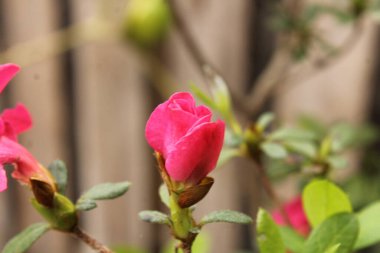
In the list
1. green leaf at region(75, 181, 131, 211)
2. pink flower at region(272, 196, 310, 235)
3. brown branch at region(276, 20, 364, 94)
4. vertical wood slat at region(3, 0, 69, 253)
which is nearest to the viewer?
green leaf at region(75, 181, 131, 211)

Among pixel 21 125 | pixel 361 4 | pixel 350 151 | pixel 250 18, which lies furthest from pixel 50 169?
pixel 250 18

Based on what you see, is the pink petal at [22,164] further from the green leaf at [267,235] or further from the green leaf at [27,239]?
the green leaf at [267,235]

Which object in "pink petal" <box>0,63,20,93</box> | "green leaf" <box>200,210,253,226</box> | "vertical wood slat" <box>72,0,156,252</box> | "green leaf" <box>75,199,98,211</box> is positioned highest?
"pink petal" <box>0,63,20,93</box>

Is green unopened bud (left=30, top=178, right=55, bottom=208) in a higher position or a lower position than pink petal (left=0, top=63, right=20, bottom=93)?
lower

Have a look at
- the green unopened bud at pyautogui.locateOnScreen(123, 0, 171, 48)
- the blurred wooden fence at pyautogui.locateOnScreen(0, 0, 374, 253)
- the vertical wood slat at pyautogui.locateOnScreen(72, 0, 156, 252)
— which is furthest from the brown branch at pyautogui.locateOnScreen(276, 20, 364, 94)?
the vertical wood slat at pyautogui.locateOnScreen(72, 0, 156, 252)

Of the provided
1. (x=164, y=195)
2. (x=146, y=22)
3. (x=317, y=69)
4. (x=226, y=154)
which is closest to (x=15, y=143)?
(x=164, y=195)

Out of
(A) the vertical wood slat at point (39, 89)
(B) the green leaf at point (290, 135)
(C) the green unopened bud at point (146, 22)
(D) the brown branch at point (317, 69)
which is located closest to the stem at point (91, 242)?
(B) the green leaf at point (290, 135)

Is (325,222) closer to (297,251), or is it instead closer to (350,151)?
(297,251)

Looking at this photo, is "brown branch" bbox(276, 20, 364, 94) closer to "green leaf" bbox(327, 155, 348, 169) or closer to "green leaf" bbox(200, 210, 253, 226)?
"green leaf" bbox(327, 155, 348, 169)

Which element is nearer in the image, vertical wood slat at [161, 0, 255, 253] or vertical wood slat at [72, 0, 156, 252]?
vertical wood slat at [161, 0, 255, 253]
